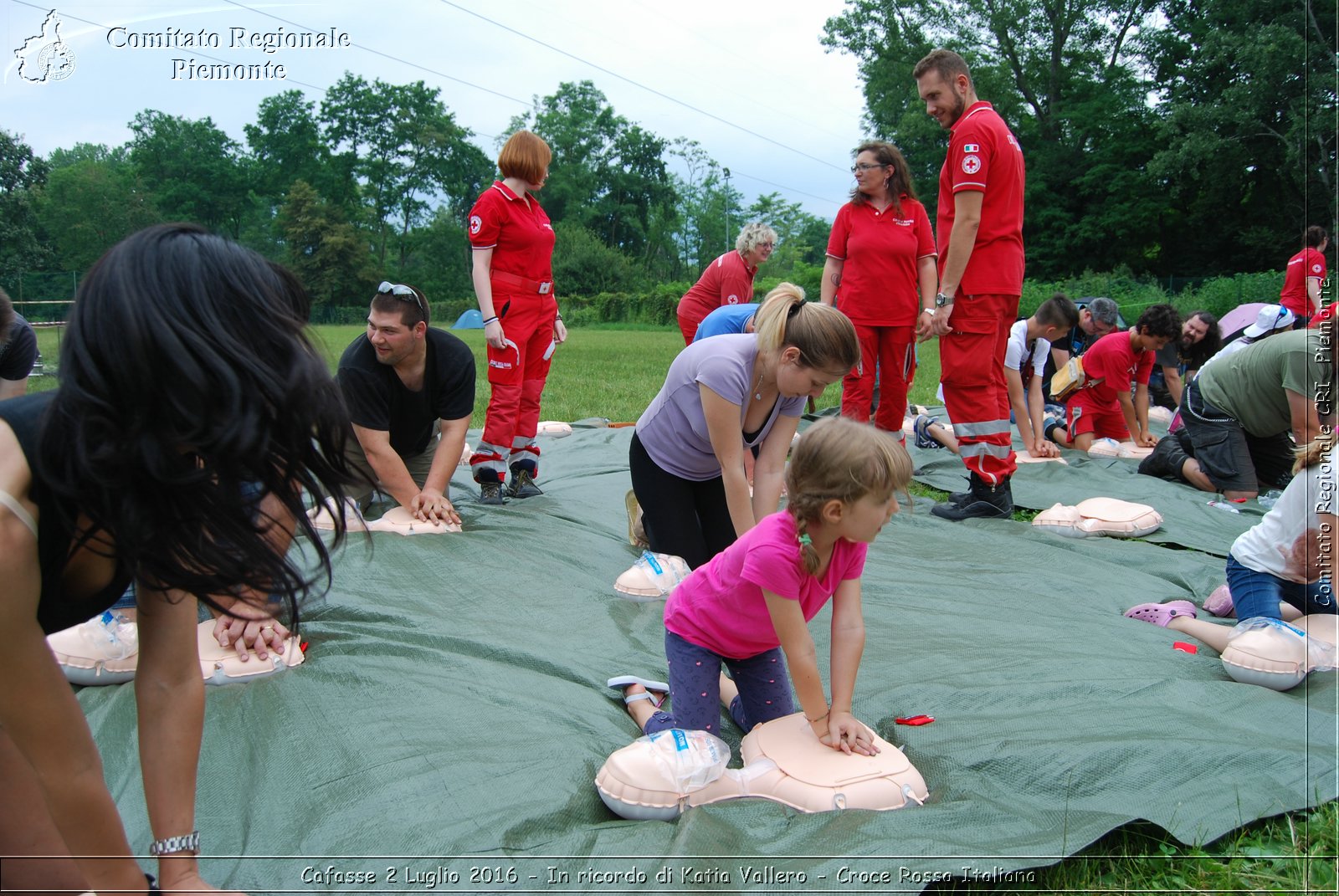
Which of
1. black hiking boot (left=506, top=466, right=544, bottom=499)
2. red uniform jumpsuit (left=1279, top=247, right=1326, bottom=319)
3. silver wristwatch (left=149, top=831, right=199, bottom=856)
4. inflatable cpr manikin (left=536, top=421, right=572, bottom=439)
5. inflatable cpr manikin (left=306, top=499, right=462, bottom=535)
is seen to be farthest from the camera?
red uniform jumpsuit (left=1279, top=247, right=1326, bottom=319)

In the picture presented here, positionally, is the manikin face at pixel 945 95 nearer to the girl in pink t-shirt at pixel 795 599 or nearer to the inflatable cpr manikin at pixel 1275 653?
the inflatable cpr manikin at pixel 1275 653

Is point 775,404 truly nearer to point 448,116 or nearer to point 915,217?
point 915,217

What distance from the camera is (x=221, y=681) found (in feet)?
7.97

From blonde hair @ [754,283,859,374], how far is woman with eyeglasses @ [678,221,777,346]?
3458 mm

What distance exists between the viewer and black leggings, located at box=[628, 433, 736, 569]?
3162 millimetres

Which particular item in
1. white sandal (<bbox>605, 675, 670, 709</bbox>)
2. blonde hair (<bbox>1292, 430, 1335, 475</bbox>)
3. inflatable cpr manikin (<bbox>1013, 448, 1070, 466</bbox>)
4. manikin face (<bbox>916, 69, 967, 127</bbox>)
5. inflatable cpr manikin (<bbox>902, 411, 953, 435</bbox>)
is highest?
manikin face (<bbox>916, 69, 967, 127</bbox>)

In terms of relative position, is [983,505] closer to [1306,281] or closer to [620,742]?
[620,742]

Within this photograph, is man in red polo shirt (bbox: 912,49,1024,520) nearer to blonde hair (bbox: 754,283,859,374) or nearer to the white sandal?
blonde hair (bbox: 754,283,859,374)

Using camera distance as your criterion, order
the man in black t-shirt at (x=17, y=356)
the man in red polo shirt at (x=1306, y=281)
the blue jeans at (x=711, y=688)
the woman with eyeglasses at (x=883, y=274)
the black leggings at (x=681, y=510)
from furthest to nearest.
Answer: the man in red polo shirt at (x=1306, y=281) → the woman with eyeglasses at (x=883, y=274) → the man in black t-shirt at (x=17, y=356) → the black leggings at (x=681, y=510) → the blue jeans at (x=711, y=688)

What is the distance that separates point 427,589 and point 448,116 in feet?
138

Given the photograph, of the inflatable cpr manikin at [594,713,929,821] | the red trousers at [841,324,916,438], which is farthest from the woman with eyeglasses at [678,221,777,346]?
the inflatable cpr manikin at [594,713,929,821]

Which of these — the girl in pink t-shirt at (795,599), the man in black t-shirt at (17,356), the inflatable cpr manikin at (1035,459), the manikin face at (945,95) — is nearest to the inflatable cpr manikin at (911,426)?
the inflatable cpr manikin at (1035,459)

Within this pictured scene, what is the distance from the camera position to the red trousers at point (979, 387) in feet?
15.2

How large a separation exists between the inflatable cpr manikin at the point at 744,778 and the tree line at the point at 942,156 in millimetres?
14371
